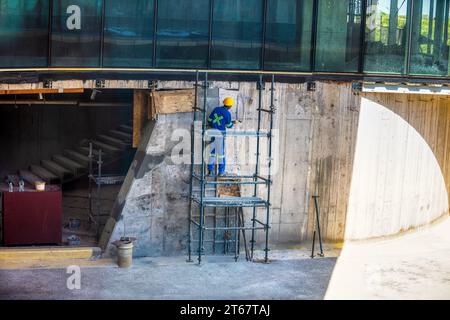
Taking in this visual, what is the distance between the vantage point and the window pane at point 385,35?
19.7 m

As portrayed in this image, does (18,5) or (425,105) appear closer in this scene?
(18,5)

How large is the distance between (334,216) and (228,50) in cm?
489

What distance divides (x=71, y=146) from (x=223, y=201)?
27.8 ft

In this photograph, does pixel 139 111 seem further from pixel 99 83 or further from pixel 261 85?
pixel 261 85

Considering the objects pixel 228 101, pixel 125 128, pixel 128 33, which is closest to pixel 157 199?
pixel 228 101

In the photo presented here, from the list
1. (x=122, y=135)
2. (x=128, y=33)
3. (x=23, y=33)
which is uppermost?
(x=128, y=33)

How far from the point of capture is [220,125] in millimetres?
18578

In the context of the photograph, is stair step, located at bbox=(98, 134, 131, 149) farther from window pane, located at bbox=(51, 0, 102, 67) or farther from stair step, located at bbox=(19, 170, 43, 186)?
window pane, located at bbox=(51, 0, 102, 67)

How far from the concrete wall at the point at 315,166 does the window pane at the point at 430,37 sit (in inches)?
40.0

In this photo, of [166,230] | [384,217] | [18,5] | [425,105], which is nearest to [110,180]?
[166,230]

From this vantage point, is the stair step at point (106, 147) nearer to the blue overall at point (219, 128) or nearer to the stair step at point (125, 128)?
the stair step at point (125, 128)
